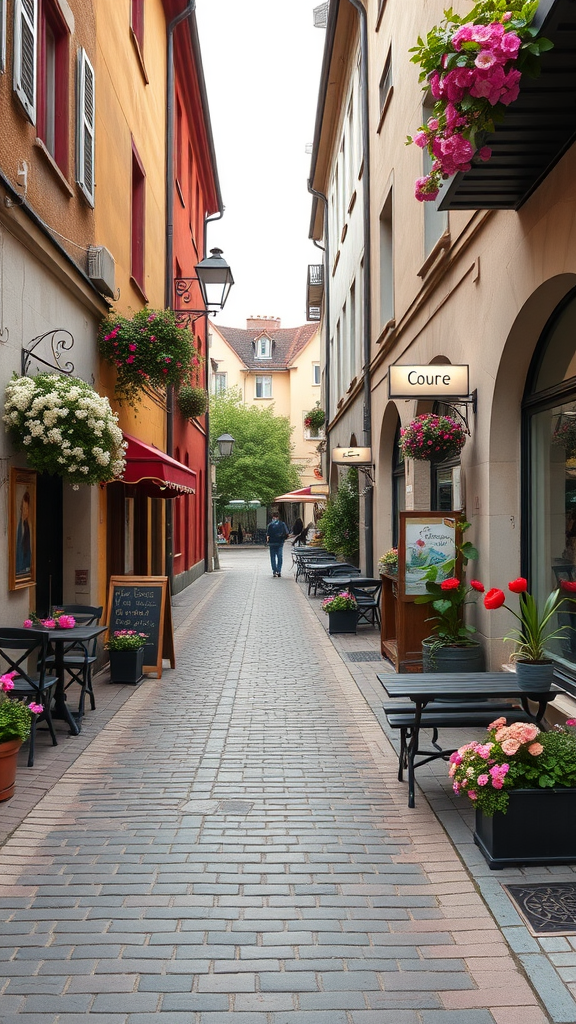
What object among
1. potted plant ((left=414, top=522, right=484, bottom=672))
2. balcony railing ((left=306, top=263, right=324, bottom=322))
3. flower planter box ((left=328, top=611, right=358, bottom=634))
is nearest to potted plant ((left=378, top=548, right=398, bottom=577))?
flower planter box ((left=328, top=611, right=358, bottom=634))

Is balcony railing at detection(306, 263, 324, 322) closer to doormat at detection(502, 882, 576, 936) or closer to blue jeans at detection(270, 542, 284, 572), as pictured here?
blue jeans at detection(270, 542, 284, 572)

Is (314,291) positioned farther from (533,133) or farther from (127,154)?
(533,133)

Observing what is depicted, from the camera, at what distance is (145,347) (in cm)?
1045

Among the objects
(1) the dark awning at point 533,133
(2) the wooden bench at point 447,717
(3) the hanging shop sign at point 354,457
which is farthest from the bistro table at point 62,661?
(3) the hanging shop sign at point 354,457

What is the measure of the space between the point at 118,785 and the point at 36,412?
9.84ft

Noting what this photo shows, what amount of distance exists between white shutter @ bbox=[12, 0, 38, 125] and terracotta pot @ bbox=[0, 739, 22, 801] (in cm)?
504

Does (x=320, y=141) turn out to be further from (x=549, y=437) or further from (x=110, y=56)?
(x=549, y=437)

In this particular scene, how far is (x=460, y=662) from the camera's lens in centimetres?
788

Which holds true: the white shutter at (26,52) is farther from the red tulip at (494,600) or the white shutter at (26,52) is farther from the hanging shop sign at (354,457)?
the hanging shop sign at (354,457)

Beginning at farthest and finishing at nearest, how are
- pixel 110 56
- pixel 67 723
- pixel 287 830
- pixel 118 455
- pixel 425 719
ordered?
1. pixel 110 56
2. pixel 118 455
3. pixel 67 723
4. pixel 425 719
5. pixel 287 830

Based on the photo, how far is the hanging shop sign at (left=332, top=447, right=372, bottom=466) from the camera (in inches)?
606

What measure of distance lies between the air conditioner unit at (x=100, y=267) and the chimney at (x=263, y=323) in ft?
169

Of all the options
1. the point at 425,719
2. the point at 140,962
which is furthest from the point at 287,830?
the point at 140,962

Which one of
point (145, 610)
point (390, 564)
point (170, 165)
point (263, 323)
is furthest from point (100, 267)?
point (263, 323)
